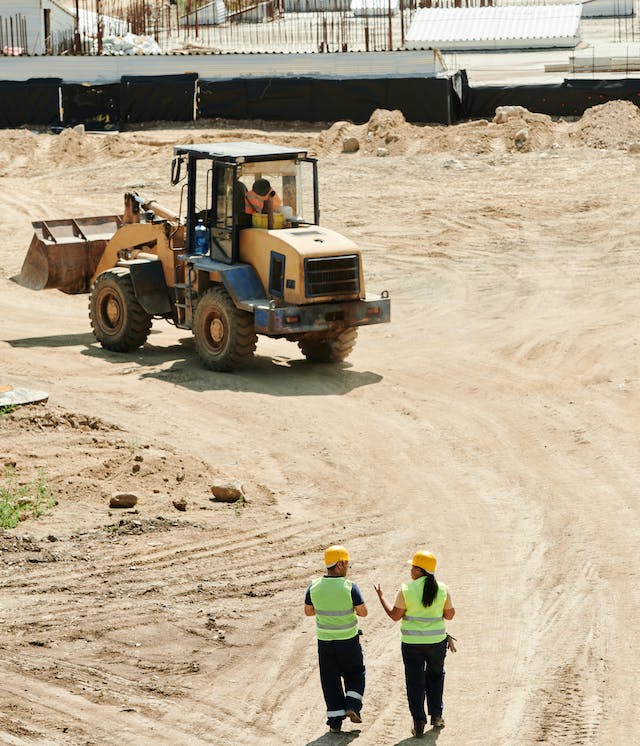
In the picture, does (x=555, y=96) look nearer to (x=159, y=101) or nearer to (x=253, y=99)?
(x=253, y=99)

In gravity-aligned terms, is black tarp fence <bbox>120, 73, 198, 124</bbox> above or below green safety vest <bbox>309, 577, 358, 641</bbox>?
above

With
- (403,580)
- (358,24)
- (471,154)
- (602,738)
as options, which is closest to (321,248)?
(403,580)

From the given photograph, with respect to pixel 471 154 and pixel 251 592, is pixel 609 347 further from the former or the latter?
pixel 471 154

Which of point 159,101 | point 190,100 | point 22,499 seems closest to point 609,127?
point 190,100

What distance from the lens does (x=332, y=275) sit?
16.8m

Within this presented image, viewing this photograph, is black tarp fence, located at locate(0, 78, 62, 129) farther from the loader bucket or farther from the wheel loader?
the wheel loader

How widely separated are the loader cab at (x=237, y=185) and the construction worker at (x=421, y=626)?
30.7ft

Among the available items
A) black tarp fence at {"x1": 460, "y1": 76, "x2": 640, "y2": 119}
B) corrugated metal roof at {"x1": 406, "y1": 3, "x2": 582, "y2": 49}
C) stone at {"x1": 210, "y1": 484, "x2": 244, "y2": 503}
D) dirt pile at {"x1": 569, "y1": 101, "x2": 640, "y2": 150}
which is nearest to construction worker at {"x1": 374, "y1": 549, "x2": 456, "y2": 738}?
stone at {"x1": 210, "y1": 484, "x2": 244, "y2": 503}

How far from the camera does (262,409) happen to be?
1605 centimetres

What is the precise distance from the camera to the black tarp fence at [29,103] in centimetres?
3875

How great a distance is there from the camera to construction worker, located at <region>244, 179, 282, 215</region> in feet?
56.4

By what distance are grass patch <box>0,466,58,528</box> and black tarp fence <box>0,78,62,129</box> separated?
26914 millimetres

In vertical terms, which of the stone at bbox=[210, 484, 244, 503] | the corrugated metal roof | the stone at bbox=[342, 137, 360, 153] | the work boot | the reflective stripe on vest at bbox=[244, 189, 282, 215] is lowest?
the work boot

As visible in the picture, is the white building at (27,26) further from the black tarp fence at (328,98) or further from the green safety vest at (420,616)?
the green safety vest at (420,616)
